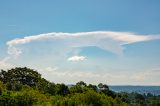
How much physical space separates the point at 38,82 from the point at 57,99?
228 ft

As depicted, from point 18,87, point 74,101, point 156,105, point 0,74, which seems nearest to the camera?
point 74,101

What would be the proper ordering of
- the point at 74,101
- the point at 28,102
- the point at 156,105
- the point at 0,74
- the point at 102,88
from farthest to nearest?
the point at 156,105, the point at 0,74, the point at 102,88, the point at 28,102, the point at 74,101

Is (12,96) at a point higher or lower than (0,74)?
lower

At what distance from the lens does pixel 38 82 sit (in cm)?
13775

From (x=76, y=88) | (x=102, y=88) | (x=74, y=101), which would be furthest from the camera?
(x=102, y=88)

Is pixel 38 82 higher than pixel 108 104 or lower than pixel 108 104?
higher

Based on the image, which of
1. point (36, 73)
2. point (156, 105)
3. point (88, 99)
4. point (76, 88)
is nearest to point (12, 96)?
point (88, 99)

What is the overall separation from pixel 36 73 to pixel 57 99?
77116 millimetres

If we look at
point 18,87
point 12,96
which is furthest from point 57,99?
point 18,87

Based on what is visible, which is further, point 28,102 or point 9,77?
point 9,77

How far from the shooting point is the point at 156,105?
173250 millimetres

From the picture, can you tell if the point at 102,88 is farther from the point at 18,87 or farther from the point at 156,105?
the point at 156,105

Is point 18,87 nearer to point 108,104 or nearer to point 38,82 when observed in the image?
point 38,82

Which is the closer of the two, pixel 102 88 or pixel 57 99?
pixel 57 99
